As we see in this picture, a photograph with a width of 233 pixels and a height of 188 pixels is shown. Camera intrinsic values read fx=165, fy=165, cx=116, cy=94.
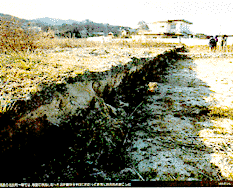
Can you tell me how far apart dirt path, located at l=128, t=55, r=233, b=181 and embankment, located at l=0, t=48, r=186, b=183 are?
1.00ft

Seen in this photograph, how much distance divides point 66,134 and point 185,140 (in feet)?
5.19

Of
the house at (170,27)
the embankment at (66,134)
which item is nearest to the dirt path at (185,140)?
the embankment at (66,134)

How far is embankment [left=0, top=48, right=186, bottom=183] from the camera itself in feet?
3.34

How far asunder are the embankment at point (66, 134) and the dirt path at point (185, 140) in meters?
0.31

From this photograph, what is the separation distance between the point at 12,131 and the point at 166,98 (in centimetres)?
321

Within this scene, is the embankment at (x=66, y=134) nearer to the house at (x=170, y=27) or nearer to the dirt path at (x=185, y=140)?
the dirt path at (x=185, y=140)

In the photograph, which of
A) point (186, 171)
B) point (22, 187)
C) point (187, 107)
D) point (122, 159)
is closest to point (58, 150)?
point (22, 187)

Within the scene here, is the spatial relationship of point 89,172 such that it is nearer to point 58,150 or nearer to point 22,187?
point 58,150

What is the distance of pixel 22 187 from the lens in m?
1.04

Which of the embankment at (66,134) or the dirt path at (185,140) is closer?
the embankment at (66,134)

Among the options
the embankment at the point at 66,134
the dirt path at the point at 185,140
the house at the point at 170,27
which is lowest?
the dirt path at the point at 185,140

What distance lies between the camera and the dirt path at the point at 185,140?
167 cm

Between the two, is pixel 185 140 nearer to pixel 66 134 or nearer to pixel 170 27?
pixel 66 134

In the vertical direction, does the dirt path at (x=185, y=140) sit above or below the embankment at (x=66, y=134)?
below
